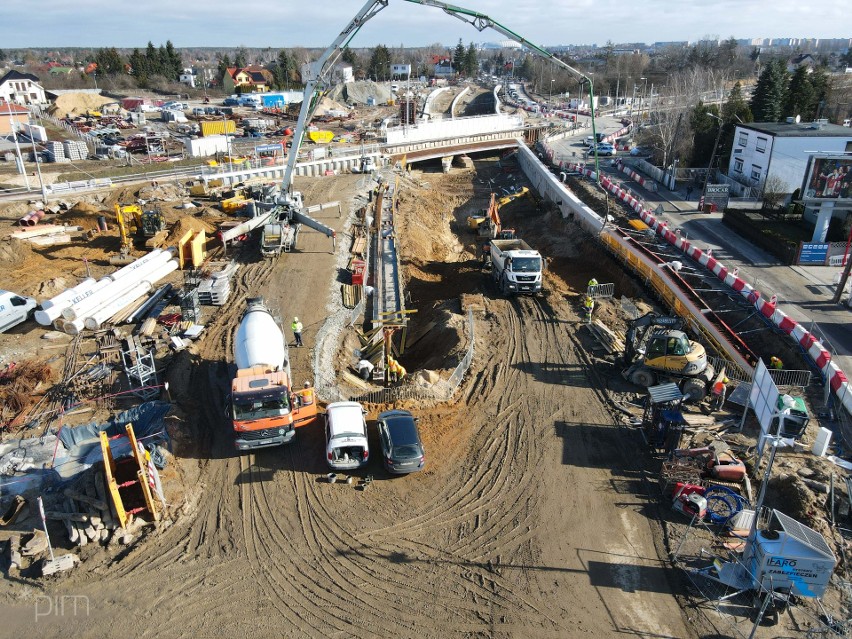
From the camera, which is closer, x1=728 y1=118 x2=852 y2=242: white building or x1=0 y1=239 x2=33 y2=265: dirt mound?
x1=0 y1=239 x2=33 y2=265: dirt mound

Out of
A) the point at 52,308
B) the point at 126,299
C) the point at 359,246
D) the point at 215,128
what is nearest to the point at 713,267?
the point at 359,246

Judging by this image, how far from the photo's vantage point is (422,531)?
46.7ft

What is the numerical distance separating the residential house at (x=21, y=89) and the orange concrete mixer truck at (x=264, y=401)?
327 feet

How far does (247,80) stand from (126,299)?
119385 mm

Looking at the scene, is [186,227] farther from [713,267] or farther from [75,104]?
[75,104]

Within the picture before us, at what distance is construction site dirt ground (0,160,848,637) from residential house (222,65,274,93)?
113666 mm

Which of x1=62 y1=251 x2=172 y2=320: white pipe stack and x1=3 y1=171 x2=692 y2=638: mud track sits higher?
x1=62 y1=251 x2=172 y2=320: white pipe stack

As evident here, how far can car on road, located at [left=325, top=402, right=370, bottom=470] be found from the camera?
51.5ft

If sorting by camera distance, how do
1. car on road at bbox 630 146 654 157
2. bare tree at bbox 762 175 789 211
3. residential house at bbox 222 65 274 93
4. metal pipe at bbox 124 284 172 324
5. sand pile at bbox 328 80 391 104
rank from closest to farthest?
1. metal pipe at bbox 124 284 172 324
2. bare tree at bbox 762 175 789 211
3. car on road at bbox 630 146 654 157
4. sand pile at bbox 328 80 391 104
5. residential house at bbox 222 65 274 93

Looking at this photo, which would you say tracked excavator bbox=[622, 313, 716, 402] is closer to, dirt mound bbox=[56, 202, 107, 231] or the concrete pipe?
the concrete pipe

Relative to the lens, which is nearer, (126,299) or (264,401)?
(264,401)

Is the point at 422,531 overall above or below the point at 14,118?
below

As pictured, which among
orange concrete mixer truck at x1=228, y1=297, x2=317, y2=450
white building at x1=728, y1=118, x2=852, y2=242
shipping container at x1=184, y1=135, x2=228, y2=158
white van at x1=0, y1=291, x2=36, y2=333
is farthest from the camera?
shipping container at x1=184, y1=135, x2=228, y2=158

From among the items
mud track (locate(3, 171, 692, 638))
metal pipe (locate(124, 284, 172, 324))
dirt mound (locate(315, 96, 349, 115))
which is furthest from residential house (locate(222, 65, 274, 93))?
mud track (locate(3, 171, 692, 638))
